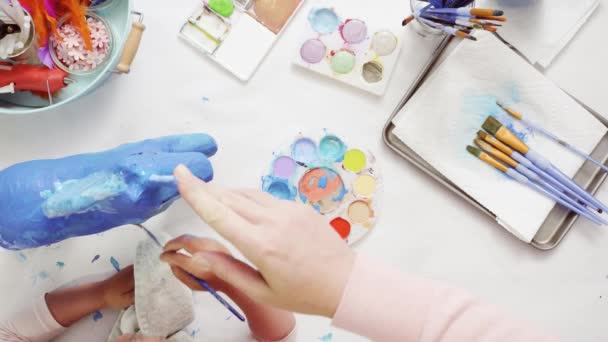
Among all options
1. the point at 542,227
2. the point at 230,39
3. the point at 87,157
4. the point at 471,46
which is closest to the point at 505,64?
the point at 471,46

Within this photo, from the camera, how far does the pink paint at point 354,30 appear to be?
754mm

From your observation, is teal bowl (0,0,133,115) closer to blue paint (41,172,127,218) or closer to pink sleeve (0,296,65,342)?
blue paint (41,172,127,218)

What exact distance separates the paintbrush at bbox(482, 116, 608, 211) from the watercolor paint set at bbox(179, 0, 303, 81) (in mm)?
320

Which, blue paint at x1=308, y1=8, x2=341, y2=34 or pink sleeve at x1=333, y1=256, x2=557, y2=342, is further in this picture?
blue paint at x1=308, y1=8, x2=341, y2=34

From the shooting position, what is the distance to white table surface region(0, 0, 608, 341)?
2.46ft

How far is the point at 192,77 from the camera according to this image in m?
0.75

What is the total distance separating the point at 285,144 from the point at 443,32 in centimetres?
27

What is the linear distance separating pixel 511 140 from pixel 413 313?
1.09 ft

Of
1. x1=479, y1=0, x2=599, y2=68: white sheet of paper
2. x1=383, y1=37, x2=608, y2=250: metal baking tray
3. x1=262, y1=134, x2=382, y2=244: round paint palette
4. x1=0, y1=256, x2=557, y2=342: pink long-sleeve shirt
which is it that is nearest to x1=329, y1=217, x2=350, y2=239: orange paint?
x1=262, y1=134, x2=382, y2=244: round paint palette

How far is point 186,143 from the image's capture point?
63 cm

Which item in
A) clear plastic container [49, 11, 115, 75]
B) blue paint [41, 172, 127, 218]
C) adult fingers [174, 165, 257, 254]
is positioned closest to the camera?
adult fingers [174, 165, 257, 254]

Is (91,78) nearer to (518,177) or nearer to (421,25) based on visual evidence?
(421,25)

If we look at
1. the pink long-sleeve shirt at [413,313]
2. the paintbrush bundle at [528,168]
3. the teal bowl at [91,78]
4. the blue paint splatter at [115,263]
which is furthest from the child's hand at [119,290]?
the paintbrush bundle at [528,168]

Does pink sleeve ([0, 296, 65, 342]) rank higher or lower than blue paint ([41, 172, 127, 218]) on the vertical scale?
lower
